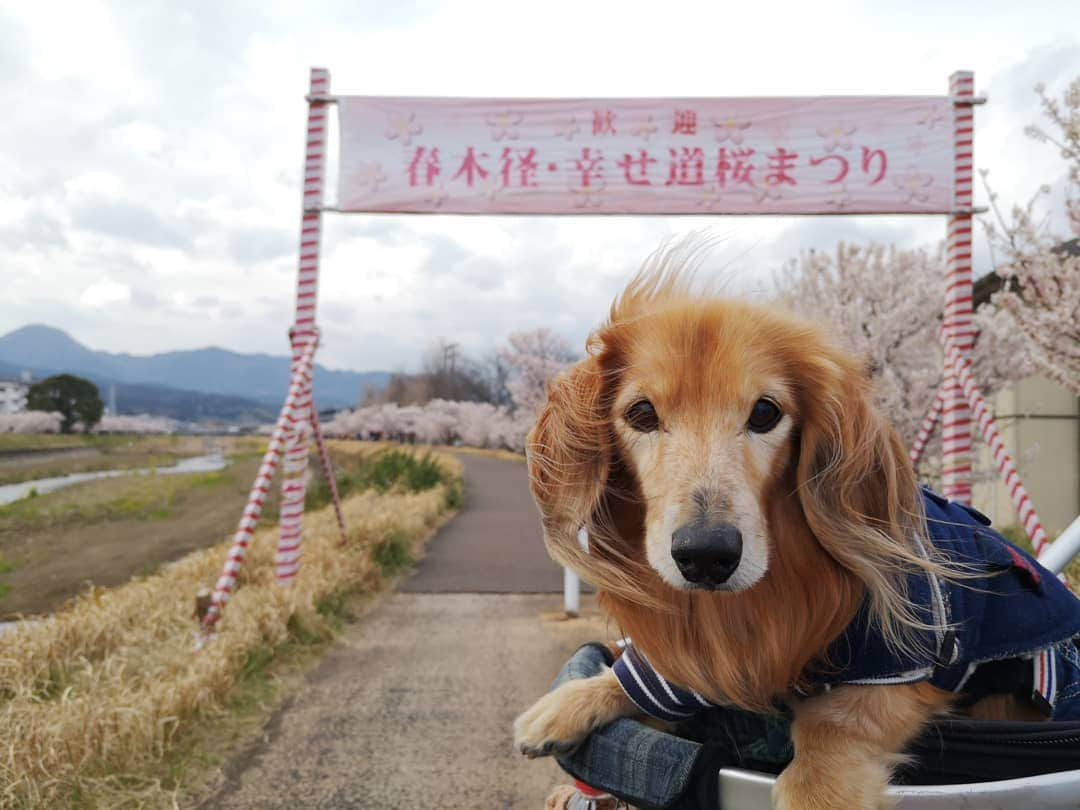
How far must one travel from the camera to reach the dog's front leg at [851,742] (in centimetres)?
105

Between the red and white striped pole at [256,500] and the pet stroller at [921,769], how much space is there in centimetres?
332

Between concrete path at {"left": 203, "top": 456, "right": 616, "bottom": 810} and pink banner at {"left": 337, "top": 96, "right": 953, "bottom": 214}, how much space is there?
108 inches

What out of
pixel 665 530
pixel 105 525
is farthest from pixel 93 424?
pixel 665 530

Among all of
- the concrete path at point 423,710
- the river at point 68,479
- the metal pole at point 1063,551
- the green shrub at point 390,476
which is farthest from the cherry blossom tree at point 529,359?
the metal pole at point 1063,551

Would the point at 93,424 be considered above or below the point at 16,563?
above

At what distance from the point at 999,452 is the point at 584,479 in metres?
3.40

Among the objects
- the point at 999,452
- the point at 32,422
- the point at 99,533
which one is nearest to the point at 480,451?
the point at 99,533

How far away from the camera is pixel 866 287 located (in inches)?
312

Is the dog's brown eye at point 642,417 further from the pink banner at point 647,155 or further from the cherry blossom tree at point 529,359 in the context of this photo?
the cherry blossom tree at point 529,359

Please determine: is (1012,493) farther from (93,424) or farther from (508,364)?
(508,364)

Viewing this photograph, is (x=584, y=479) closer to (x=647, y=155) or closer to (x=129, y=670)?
(x=129, y=670)

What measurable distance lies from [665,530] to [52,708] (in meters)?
2.73

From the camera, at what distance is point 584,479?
4.24 ft

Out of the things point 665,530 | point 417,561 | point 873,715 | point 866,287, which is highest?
point 866,287
